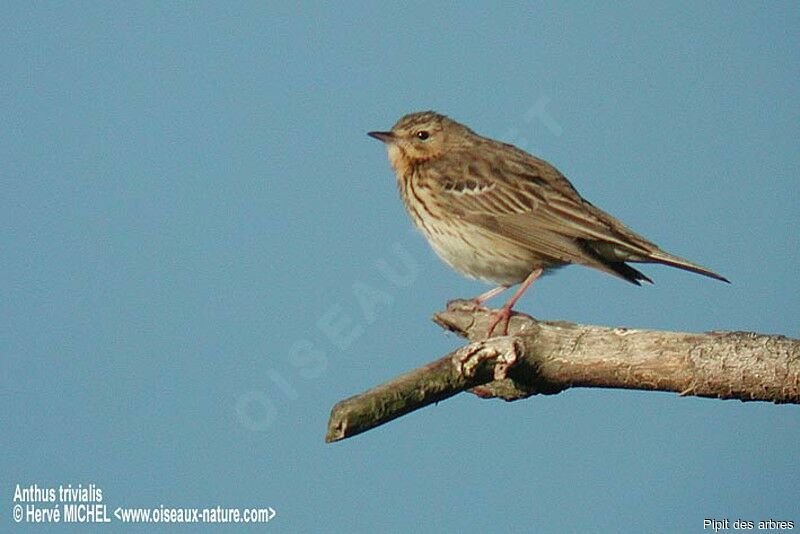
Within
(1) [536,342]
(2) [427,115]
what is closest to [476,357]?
(1) [536,342]

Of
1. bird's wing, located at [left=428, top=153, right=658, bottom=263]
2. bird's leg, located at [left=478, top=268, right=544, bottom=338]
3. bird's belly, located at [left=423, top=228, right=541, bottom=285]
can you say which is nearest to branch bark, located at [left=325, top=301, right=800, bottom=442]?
bird's leg, located at [left=478, top=268, right=544, bottom=338]

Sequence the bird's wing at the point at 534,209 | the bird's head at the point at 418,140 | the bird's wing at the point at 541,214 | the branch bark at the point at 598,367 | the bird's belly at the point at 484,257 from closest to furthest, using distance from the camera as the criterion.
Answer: the branch bark at the point at 598,367 < the bird's wing at the point at 541,214 < the bird's wing at the point at 534,209 < the bird's belly at the point at 484,257 < the bird's head at the point at 418,140

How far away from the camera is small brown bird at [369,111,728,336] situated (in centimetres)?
970

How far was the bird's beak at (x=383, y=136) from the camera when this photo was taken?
37.5ft

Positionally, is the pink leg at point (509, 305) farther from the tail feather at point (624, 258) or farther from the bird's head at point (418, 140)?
the bird's head at point (418, 140)

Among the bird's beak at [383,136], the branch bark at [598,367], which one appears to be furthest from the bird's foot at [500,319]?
the bird's beak at [383,136]

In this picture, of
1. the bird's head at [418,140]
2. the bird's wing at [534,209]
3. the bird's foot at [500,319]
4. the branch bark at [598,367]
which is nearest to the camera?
the branch bark at [598,367]

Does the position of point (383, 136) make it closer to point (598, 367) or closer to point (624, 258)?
point (624, 258)

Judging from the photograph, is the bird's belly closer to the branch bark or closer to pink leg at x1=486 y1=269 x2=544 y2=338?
pink leg at x1=486 y1=269 x2=544 y2=338

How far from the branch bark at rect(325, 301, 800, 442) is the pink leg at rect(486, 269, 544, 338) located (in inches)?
40.9

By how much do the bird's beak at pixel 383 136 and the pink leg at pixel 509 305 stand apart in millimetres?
2353

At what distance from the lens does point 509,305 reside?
9328 mm

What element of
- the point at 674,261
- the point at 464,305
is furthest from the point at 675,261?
Answer: the point at 464,305

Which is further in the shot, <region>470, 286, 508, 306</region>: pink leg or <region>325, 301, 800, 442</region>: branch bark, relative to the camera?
<region>470, 286, 508, 306</region>: pink leg
